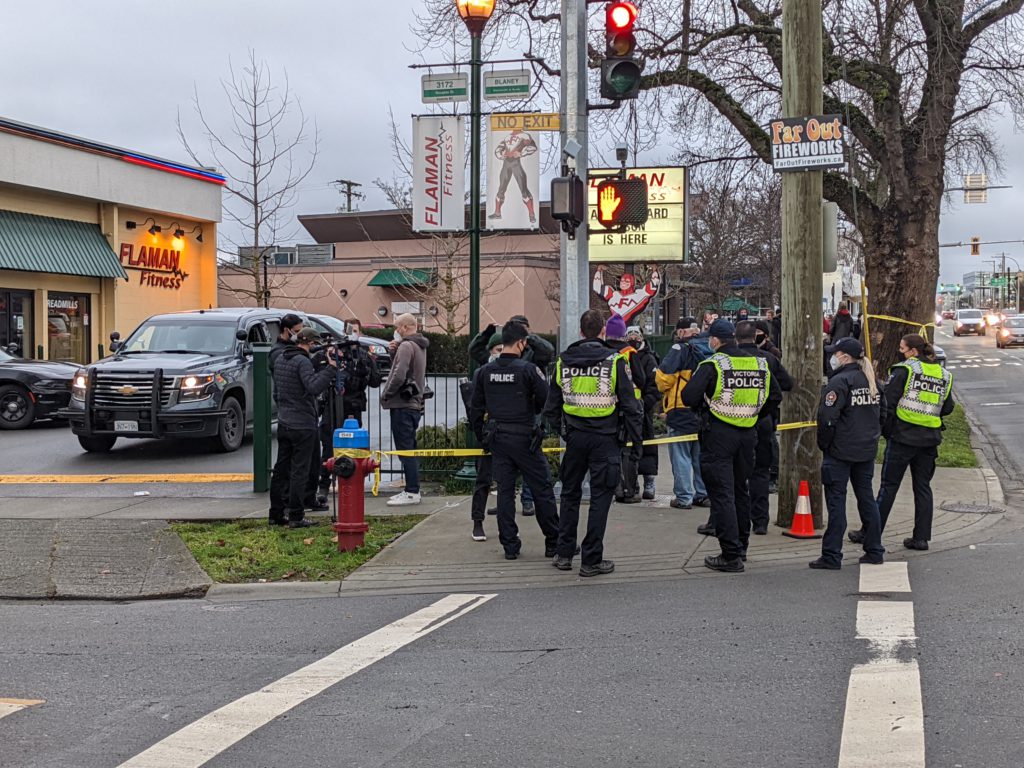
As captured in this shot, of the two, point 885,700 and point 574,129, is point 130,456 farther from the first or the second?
point 885,700

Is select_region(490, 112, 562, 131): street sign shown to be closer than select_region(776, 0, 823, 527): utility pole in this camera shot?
No

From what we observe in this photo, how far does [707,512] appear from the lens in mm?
10344

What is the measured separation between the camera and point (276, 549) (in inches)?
348

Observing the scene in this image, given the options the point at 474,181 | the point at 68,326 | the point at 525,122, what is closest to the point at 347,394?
the point at 474,181

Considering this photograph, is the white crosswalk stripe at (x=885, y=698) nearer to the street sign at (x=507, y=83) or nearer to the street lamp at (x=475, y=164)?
the street lamp at (x=475, y=164)

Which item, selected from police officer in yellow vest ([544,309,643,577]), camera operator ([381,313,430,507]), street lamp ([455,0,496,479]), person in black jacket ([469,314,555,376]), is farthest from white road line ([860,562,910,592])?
street lamp ([455,0,496,479])

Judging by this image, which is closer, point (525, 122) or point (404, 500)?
point (525, 122)

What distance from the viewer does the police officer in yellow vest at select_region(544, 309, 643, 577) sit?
309 inches

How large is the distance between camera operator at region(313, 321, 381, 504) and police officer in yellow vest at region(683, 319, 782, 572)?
12.0 feet

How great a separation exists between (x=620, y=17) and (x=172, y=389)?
7.33 m

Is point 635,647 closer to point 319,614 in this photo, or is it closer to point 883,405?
point 319,614

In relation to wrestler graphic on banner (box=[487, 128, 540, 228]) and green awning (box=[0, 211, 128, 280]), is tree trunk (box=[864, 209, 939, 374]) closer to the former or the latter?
wrestler graphic on banner (box=[487, 128, 540, 228])

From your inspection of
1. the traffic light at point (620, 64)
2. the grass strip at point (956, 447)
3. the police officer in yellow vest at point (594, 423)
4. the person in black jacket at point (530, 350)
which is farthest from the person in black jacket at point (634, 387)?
the grass strip at point (956, 447)

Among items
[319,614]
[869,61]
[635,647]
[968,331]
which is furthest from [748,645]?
[968,331]
